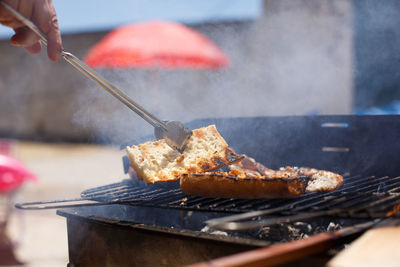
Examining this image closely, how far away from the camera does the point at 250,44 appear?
7.43 metres

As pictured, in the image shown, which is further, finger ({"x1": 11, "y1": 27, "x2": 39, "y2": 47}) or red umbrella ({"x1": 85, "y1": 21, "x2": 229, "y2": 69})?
red umbrella ({"x1": 85, "y1": 21, "x2": 229, "y2": 69})

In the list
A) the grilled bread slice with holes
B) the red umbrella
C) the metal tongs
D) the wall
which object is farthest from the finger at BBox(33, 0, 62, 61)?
the red umbrella

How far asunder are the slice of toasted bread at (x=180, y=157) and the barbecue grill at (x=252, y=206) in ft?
0.41

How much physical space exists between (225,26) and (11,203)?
8250mm

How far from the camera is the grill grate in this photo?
1.69 m

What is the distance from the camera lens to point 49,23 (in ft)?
6.51

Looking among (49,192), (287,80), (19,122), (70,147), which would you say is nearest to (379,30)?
(287,80)

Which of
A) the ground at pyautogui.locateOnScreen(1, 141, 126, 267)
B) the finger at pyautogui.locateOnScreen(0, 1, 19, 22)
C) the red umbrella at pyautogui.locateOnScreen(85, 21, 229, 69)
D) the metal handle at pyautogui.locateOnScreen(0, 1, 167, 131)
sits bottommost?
the ground at pyautogui.locateOnScreen(1, 141, 126, 267)

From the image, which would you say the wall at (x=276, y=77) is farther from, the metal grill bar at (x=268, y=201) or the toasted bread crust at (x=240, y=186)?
the toasted bread crust at (x=240, y=186)

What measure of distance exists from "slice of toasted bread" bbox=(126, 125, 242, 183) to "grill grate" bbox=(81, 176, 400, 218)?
12cm

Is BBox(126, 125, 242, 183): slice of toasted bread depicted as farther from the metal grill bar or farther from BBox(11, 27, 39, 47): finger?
BBox(11, 27, 39, 47): finger

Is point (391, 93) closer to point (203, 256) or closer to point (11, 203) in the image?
point (203, 256)

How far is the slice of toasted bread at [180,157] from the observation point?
2.43 metres

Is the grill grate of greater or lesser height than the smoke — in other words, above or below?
below
